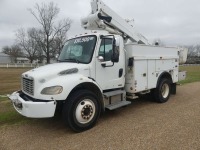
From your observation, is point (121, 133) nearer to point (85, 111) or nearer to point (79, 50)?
point (85, 111)

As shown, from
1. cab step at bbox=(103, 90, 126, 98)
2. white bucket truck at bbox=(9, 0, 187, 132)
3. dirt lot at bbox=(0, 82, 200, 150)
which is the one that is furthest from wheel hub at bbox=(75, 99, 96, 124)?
cab step at bbox=(103, 90, 126, 98)

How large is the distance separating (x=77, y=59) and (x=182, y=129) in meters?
3.14

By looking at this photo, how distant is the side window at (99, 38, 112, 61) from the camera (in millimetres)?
6047

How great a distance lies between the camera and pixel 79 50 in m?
6.19

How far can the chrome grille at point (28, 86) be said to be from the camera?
520cm

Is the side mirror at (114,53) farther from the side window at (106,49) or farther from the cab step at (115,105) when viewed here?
the cab step at (115,105)

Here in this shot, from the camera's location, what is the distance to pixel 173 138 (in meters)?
4.71

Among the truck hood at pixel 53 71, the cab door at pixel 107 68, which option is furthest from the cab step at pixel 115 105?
the truck hood at pixel 53 71

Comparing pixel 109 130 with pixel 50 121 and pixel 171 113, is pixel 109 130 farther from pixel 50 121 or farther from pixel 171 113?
pixel 171 113

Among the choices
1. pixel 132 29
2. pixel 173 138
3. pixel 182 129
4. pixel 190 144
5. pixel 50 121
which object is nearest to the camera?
pixel 190 144

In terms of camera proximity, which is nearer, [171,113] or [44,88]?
[44,88]

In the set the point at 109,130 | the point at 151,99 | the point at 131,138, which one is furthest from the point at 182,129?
the point at 151,99

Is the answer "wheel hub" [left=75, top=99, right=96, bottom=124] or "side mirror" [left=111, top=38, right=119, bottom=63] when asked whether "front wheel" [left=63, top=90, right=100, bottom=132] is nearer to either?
"wheel hub" [left=75, top=99, right=96, bottom=124]

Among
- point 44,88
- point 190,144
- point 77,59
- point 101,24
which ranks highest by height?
point 101,24
